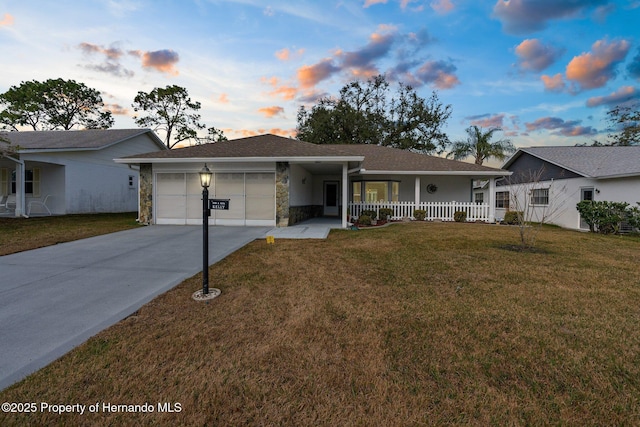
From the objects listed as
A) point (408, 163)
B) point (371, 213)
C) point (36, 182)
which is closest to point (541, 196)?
point (408, 163)

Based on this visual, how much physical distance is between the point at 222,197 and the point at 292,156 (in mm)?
3330

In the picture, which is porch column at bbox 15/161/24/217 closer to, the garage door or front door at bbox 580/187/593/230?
the garage door

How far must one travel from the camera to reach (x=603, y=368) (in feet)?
7.45

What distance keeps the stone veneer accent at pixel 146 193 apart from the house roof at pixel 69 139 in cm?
704

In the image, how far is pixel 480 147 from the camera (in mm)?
22516

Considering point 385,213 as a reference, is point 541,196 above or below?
above

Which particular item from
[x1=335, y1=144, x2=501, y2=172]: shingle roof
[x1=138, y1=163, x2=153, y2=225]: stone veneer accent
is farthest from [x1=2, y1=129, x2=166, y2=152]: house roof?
[x1=335, y1=144, x2=501, y2=172]: shingle roof

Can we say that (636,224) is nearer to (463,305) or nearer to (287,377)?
(463,305)

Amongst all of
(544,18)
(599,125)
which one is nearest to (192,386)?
(544,18)

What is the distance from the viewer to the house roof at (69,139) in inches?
563

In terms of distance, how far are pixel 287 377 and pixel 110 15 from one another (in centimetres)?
1208

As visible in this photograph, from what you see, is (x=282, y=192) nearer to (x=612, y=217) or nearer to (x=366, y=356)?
(x=366, y=356)

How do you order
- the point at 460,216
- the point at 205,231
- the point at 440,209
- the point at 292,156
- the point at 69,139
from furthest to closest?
the point at 69,139 < the point at 440,209 < the point at 460,216 < the point at 292,156 < the point at 205,231

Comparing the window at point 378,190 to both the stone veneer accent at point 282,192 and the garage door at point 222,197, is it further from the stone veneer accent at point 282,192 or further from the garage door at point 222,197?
the garage door at point 222,197
